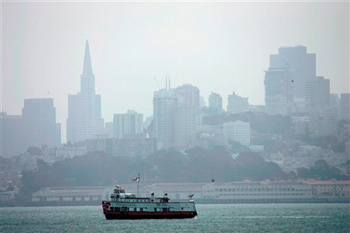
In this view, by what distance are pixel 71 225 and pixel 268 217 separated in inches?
990

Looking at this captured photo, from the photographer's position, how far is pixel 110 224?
105 meters

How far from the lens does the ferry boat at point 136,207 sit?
107 meters

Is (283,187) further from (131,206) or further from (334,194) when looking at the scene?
(131,206)

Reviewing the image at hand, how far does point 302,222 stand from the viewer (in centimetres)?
11200

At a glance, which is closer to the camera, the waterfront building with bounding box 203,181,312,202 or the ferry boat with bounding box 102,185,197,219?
the ferry boat with bounding box 102,185,197,219

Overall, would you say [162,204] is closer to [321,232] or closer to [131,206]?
[131,206]

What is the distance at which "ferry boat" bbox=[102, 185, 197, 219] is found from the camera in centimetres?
10700

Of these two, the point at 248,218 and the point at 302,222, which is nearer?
the point at 302,222

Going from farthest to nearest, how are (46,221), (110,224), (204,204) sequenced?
(204,204) → (46,221) → (110,224)

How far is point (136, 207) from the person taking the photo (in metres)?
108

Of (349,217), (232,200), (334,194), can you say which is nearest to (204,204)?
(232,200)

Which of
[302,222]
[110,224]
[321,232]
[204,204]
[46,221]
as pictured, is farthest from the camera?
[204,204]

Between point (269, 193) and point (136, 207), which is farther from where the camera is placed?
point (269, 193)

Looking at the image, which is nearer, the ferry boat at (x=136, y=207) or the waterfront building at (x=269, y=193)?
the ferry boat at (x=136, y=207)
